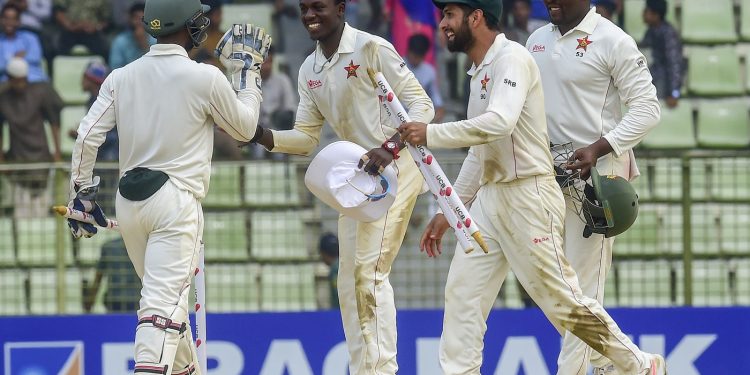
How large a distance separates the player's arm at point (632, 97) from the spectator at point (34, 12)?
7.59 metres

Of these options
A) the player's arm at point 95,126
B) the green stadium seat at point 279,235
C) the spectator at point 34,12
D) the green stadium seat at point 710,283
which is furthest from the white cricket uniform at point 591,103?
the spectator at point 34,12

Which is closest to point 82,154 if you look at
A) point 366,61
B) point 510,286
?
point 366,61

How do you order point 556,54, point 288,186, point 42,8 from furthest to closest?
point 42,8 → point 288,186 → point 556,54

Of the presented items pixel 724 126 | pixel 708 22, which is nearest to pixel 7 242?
pixel 724 126

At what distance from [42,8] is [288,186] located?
16.4 ft

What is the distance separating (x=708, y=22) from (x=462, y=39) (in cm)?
734

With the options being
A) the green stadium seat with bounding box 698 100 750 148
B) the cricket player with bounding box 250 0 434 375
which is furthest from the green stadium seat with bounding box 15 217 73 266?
the green stadium seat with bounding box 698 100 750 148

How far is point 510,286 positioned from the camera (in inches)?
408

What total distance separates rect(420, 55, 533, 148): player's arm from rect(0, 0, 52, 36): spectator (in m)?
7.73

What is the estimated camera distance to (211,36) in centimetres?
1359

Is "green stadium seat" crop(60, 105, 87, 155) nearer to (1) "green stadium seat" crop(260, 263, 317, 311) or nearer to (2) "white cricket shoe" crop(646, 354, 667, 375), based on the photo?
(1) "green stadium seat" crop(260, 263, 317, 311)

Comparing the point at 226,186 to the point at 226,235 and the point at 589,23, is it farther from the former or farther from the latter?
the point at 589,23

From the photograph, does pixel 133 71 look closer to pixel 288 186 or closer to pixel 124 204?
pixel 124 204

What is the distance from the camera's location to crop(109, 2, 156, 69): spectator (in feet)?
42.7
